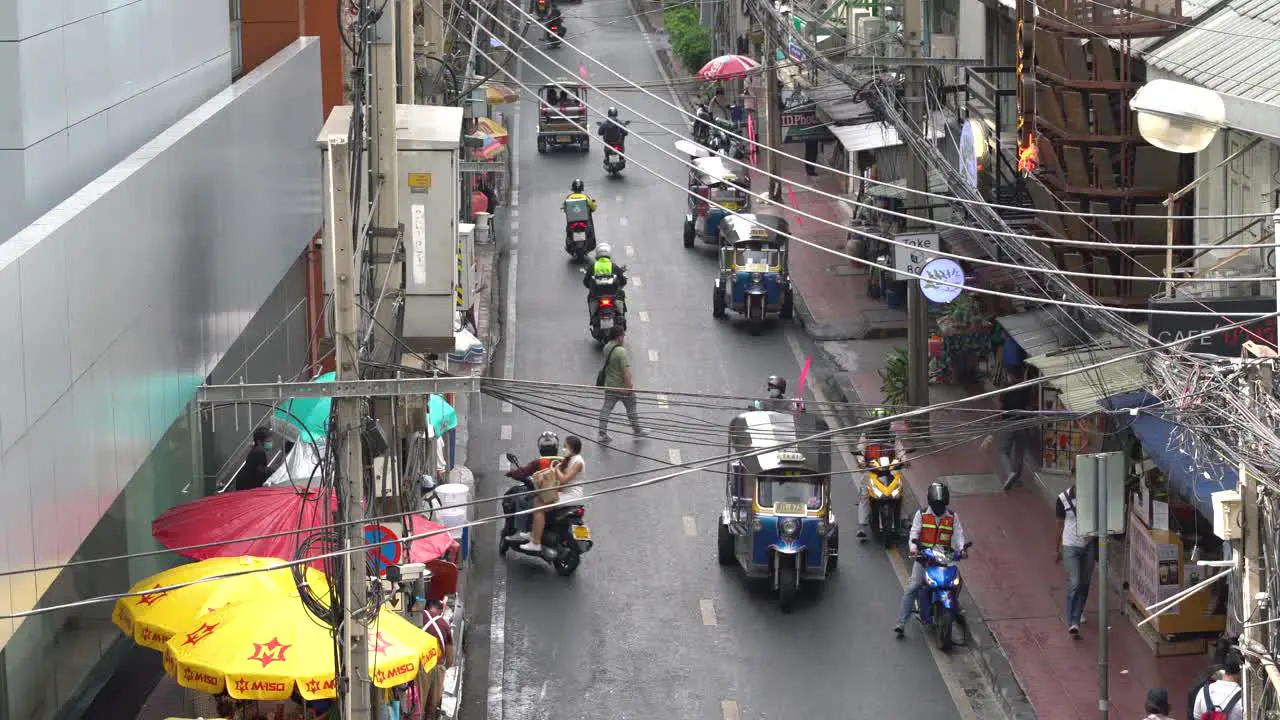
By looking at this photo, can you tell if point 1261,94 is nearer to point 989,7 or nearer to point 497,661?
point 497,661

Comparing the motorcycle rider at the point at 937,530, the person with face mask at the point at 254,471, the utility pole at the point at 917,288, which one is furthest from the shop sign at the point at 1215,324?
the person with face mask at the point at 254,471

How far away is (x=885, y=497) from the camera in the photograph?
22.1 metres

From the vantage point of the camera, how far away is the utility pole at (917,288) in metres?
25.0

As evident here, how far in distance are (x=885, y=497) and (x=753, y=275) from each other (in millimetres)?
10745

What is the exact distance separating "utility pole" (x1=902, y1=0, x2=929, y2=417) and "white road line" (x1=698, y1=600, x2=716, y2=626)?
217 inches

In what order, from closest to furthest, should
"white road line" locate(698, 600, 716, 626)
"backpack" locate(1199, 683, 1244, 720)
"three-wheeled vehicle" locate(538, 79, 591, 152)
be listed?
"backpack" locate(1199, 683, 1244, 720), "white road line" locate(698, 600, 716, 626), "three-wheeled vehicle" locate(538, 79, 591, 152)

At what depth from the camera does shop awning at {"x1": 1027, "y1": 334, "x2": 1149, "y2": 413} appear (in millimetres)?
18094

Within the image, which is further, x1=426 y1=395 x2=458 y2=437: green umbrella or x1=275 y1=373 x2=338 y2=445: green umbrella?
x1=426 y1=395 x2=458 y2=437: green umbrella

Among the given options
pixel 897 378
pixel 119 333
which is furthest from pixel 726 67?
pixel 119 333

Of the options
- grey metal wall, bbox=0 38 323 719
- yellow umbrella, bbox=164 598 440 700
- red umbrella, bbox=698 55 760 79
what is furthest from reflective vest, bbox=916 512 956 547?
red umbrella, bbox=698 55 760 79

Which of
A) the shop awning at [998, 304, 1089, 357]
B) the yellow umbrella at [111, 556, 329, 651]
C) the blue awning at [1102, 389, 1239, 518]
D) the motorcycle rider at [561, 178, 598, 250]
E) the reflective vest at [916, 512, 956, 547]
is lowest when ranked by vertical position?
the reflective vest at [916, 512, 956, 547]

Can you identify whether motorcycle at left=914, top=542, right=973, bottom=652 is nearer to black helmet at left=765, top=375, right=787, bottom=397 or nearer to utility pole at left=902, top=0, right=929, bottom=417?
black helmet at left=765, top=375, right=787, bottom=397

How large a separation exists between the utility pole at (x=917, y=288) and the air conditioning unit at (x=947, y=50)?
6354 millimetres

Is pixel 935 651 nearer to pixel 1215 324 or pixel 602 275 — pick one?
pixel 1215 324
